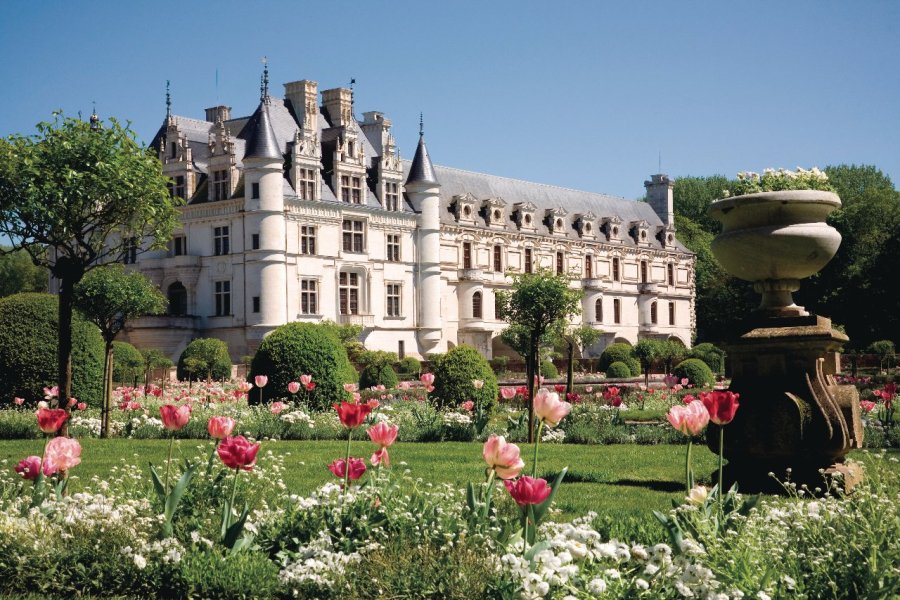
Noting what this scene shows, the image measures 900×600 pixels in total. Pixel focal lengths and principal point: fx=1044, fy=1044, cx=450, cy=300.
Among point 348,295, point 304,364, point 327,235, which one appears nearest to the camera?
point 304,364

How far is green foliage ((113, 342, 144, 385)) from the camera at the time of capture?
31000 mm

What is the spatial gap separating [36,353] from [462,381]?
7.61 metres

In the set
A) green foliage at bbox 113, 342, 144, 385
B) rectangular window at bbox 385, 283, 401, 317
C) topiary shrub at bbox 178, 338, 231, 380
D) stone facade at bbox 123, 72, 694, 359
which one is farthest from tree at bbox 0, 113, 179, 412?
rectangular window at bbox 385, 283, 401, 317

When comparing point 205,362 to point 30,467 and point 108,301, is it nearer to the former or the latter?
point 108,301

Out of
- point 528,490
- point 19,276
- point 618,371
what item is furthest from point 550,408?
point 19,276

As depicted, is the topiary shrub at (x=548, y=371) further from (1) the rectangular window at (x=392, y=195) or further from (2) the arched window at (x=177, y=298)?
(2) the arched window at (x=177, y=298)

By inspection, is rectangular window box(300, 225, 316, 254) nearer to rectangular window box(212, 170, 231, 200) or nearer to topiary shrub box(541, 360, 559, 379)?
rectangular window box(212, 170, 231, 200)

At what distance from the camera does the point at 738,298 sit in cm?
6219

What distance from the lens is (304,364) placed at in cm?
1853

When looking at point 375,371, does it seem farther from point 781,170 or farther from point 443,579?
point 443,579

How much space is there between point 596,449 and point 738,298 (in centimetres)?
5089

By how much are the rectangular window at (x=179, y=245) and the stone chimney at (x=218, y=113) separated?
624cm

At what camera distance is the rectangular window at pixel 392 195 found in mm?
47469

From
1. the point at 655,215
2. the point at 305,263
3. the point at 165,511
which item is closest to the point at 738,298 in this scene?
the point at 655,215
